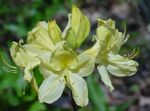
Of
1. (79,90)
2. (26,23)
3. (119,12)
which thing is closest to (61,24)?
(119,12)

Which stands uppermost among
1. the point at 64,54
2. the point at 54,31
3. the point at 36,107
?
the point at 54,31

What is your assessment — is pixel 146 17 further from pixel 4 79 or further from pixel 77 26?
pixel 77 26

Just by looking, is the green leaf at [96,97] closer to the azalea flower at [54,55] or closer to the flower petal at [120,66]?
the flower petal at [120,66]

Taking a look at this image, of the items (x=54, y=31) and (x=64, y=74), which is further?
(x=64, y=74)

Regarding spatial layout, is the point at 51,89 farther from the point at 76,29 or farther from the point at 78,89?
the point at 76,29

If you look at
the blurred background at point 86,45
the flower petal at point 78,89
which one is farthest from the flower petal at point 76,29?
the blurred background at point 86,45

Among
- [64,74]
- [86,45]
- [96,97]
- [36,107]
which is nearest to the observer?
[64,74]

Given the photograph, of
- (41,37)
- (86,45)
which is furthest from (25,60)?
(86,45)
